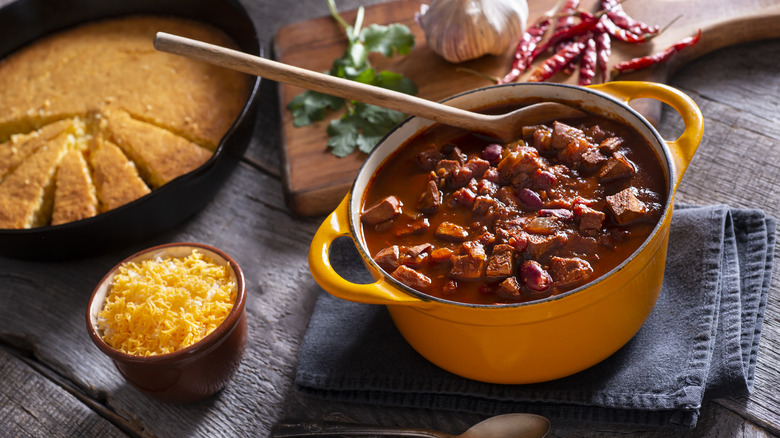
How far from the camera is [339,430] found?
2229mm

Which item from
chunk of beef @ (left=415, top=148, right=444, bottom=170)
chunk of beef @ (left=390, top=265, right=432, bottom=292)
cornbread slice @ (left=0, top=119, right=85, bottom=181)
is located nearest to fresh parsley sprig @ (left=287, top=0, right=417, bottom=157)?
chunk of beef @ (left=415, top=148, right=444, bottom=170)

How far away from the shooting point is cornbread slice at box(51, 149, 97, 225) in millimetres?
3020

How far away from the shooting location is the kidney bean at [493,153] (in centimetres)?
239

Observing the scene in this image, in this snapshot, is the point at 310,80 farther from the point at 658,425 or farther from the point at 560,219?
the point at 658,425

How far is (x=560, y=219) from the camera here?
2.07 m

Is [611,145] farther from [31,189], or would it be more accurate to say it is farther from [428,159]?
[31,189]

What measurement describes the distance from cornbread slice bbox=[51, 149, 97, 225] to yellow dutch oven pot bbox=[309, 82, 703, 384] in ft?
4.57

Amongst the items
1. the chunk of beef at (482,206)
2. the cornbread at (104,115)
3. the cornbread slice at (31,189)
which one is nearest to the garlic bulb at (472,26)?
the cornbread at (104,115)

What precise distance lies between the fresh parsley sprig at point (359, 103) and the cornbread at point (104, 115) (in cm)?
35

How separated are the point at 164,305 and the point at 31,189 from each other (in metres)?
1.23

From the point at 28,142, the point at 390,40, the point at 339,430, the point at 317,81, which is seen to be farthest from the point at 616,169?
the point at 28,142

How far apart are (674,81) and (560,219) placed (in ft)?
5.62

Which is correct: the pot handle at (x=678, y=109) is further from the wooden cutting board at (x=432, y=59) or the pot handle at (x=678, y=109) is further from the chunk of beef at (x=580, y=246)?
the wooden cutting board at (x=432, y=59)

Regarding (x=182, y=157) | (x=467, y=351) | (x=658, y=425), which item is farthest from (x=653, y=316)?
(x=182, y=157)
